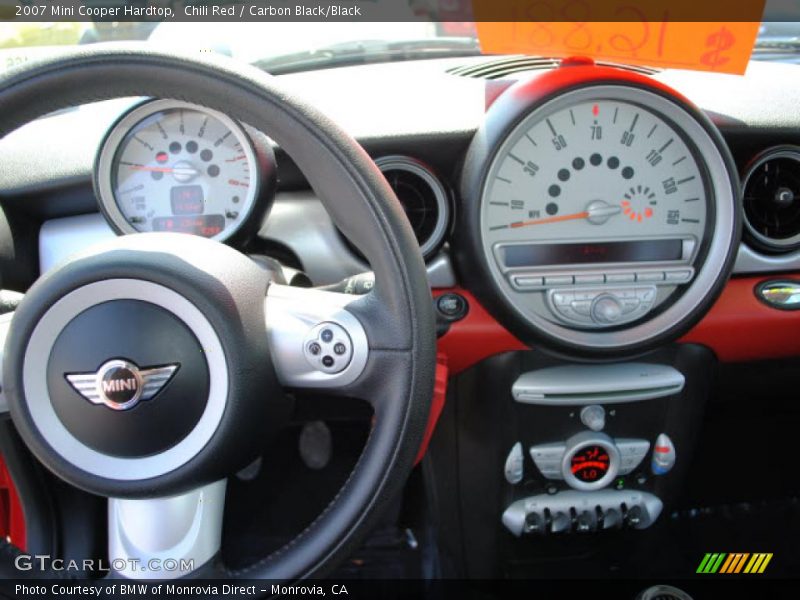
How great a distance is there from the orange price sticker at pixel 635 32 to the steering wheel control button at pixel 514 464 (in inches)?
34.5

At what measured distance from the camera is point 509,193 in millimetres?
1633

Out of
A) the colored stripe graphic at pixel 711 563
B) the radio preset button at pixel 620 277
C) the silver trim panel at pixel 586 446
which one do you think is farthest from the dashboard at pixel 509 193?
the colored stripe graphic at pixel 711 563

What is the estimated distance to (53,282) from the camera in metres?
1.02

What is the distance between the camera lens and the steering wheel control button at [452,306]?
166 cm

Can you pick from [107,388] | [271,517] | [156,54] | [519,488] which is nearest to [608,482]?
[519,488]

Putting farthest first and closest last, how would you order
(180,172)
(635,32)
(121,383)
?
1. (180,172)
2. (635,32)
3. (121,383)

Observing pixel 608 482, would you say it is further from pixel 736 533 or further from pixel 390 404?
pixel 390 404

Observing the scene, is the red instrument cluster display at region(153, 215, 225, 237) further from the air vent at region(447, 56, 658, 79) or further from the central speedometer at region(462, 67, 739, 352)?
the air vent at region(447, 56, 658, 79)

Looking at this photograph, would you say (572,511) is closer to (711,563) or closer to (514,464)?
(514,464)

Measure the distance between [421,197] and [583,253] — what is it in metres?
0.38

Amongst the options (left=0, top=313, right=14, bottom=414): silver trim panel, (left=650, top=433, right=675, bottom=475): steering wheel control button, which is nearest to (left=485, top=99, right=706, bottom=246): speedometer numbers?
(left=650, top=433, right=675, bottom=475): steering wheel control button

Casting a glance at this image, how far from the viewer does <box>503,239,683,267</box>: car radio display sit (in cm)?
166

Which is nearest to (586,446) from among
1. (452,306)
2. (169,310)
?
(452,306)

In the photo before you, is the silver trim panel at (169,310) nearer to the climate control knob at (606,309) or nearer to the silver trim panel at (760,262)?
the climate control knob at (606,309)
